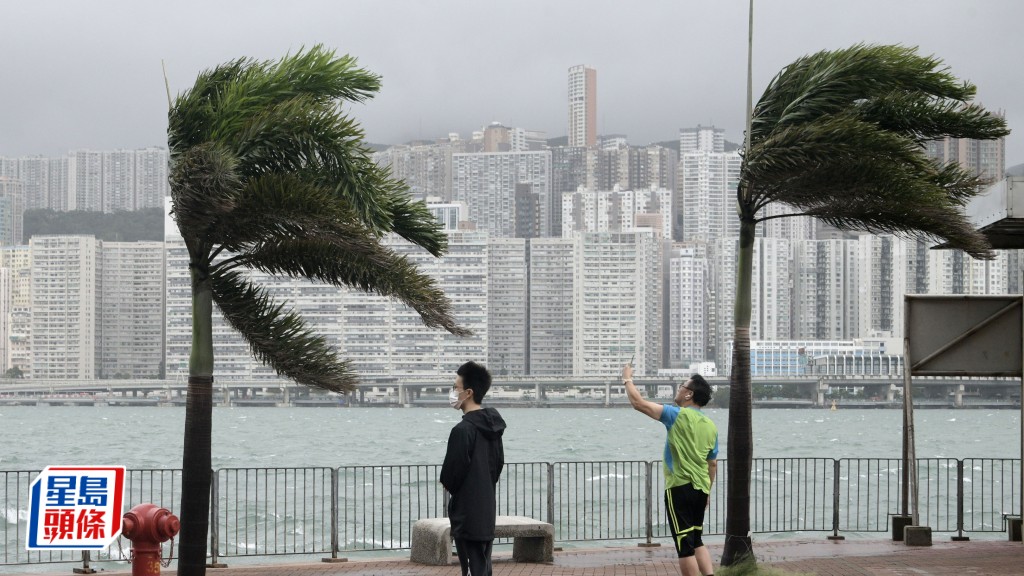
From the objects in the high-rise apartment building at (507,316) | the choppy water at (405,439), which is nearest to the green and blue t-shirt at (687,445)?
the choppy water at (405,439)

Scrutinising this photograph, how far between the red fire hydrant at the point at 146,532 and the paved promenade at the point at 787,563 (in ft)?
8.04

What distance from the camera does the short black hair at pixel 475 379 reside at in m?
8.98

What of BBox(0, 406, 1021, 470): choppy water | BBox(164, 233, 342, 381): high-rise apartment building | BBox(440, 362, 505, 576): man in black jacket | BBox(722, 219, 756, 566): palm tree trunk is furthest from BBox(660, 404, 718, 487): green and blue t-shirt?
BBox(164, 233, 342, 381): high-rise apartment building

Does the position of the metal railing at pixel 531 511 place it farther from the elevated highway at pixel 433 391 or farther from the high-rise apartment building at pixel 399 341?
the high-rise apartment building at pixel 399 341

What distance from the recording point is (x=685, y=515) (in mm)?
10195

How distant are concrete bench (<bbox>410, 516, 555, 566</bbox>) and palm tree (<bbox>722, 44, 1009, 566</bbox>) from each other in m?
1.87

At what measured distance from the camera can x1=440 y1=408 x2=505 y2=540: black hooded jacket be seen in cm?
884

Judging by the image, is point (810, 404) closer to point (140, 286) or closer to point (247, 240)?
point (140, 286)

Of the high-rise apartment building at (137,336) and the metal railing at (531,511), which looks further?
the high-rise apartment building at (137,336)

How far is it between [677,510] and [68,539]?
5.67 metres

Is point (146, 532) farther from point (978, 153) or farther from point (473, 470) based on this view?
point (978, 153)

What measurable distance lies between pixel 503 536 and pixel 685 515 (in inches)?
140

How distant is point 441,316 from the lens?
1231 centimetres

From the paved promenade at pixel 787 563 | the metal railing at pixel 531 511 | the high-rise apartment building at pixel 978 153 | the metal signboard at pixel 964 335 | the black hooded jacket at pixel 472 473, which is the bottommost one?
the metal railing at pixel 531 511
